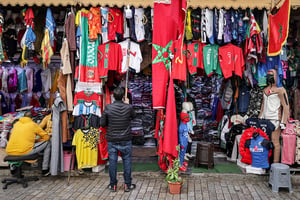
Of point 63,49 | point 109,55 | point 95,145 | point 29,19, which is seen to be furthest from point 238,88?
point 29,19

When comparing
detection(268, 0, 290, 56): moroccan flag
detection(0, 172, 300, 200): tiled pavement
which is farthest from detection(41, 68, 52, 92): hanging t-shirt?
detection(268, 0, 290, 56): moroccan flag

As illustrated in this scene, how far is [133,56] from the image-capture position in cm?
610

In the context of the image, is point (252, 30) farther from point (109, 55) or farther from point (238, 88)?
point (109, 55)

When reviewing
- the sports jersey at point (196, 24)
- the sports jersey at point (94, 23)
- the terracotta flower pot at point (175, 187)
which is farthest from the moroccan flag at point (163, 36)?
the terracotta flower pot at point (175, 187)

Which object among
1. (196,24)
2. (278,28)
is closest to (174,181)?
(196,24)

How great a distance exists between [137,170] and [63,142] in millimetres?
1953

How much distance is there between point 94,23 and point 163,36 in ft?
5.58

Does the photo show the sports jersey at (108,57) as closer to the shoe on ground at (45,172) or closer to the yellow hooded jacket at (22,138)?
the yellow hooded jacket at (22,138)

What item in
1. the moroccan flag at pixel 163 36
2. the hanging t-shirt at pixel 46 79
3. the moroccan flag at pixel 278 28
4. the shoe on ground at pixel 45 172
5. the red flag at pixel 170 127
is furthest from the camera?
the hanging t-shirt at pixel 46 79

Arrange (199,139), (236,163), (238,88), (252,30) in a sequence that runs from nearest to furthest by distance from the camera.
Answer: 1. (252,30)
2. (236,163)
3. (238,88)
4. (199,139)

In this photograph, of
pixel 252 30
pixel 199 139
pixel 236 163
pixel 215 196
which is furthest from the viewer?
pixel 199 139

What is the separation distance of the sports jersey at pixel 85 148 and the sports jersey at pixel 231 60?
364 centimetres

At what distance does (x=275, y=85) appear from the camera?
6094 millimetres

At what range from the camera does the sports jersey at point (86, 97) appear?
599 cm
